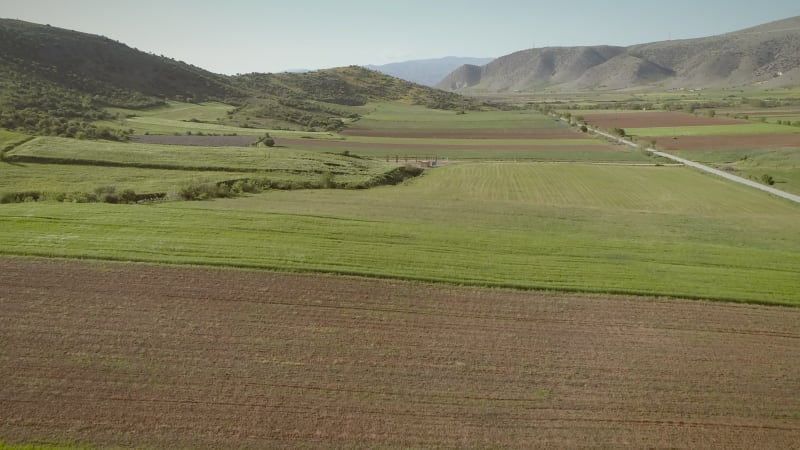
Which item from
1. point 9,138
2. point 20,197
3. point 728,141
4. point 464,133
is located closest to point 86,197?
point 20,197

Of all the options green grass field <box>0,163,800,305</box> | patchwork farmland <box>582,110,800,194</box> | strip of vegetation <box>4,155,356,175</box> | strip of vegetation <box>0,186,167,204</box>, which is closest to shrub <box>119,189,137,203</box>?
strip of vegetation <box>0,186,167,204</box>

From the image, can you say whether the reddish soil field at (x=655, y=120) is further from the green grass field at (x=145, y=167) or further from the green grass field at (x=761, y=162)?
the green grass field at (x=145, y=167)

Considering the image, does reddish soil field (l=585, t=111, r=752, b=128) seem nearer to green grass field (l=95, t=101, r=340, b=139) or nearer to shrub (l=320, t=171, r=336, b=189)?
green grass field (l=95, t=101, r=340, b=139)

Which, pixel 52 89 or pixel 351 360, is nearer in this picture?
pixel 351 360

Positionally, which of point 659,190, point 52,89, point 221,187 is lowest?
point 659,190

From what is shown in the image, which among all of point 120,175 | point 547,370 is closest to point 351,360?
point 547,370

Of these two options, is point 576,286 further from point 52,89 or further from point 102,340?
point 52,89
